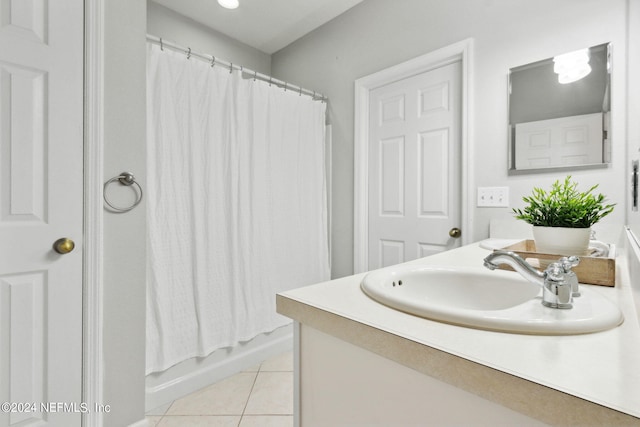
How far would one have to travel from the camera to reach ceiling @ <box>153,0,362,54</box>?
2.27 metres

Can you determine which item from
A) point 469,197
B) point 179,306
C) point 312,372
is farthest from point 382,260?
point 312,372

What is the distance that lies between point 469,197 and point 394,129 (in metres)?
0.72

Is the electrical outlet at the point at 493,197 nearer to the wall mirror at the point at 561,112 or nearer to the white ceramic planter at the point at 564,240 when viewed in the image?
the wall mirror at the point at 561,112

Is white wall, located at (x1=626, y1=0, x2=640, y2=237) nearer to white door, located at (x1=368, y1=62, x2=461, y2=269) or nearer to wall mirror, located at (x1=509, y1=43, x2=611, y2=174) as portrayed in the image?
wall mirror, located at (x1=509, y1=43, x2=611, y2=174)

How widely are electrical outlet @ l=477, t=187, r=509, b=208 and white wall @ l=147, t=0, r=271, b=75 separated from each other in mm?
2275

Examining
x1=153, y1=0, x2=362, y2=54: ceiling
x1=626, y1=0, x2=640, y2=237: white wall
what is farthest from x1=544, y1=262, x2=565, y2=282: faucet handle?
x1=153, y1=0, x2=362, y2=54: ceiling

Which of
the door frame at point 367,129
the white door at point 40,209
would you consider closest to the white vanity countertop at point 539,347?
the white door at point 40,209

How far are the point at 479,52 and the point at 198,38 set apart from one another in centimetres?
211

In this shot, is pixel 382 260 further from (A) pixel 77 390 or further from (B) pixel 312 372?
(A) pixel 77 390

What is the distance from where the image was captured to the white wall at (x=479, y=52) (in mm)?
1331

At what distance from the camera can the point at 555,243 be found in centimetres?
88

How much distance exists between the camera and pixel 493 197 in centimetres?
165

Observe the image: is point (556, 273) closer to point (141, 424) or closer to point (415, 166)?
point (415, 166)

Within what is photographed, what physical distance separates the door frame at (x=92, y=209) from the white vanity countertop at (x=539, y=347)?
3.32 feet
